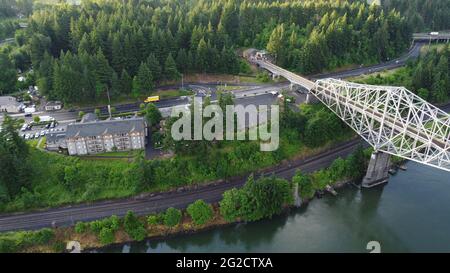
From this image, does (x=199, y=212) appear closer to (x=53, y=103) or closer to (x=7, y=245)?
(x=7, y=245)

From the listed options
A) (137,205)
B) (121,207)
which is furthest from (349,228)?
(121,207)

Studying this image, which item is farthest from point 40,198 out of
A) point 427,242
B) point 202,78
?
point 427,242

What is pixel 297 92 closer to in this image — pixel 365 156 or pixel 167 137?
pixel 365 156

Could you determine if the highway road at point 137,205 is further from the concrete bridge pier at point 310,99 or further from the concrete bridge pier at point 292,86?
the concrete bridge pier at point 292,86

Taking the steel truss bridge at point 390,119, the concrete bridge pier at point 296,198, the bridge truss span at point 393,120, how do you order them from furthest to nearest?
the concrete bridge pier at point 296,198 < the steel truss bridge at point 390,119 < the bridge truss span at point 393,120

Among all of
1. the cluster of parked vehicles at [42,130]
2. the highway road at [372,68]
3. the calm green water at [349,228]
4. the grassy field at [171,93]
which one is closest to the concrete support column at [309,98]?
the highway road at [372,68]

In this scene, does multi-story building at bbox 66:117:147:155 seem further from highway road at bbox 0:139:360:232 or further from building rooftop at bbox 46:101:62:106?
building rooftop at bbox 46:101:62:106

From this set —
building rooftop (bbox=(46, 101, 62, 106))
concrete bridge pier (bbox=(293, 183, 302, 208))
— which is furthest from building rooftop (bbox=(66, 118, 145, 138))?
concrete bridge pier (bbox=(293, 183, 302, 208))
